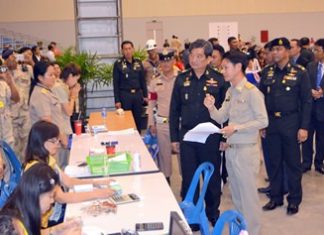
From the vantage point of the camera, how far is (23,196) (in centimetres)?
218

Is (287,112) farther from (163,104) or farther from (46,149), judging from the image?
(46,149)

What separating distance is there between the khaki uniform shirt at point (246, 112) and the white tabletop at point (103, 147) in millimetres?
714

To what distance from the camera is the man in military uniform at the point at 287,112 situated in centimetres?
429

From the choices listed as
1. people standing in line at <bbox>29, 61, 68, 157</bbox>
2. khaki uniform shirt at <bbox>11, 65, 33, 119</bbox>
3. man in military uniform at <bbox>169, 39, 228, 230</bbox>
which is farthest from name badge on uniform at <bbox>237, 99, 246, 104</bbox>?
khaki uniform shirt at <bbox>11, 65, 33, 119</bbox>

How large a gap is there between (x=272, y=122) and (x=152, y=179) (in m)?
1.65

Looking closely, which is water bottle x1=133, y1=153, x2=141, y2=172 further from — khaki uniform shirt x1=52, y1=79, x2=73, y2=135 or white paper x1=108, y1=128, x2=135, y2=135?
khaki uniform shirt x1=52, y1=79, x2=73, y2=135

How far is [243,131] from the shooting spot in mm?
3623

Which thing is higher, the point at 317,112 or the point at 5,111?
the point at 5,111

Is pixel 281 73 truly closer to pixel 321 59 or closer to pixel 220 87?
pixel 220 87

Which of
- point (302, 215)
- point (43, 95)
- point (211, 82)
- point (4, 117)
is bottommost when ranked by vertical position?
point (302, 215)

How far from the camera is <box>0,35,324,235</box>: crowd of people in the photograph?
2932 mm

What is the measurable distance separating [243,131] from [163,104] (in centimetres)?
172

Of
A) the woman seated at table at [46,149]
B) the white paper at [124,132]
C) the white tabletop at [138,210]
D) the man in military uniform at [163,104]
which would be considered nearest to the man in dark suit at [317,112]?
the man in military uniform at [163,104]

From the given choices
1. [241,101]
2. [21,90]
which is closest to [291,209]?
[241,101]
